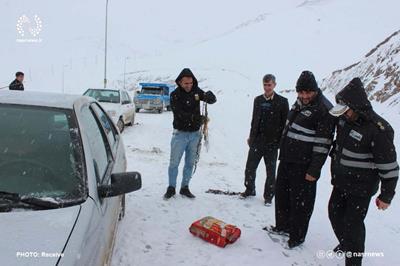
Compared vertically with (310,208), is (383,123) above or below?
above

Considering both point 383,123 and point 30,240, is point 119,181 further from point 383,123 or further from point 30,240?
point 383,123

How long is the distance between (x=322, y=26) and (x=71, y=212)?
2357 inches

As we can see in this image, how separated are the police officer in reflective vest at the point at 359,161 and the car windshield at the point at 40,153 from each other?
233cm

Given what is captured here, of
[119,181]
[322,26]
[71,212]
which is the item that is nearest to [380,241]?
[119,181]

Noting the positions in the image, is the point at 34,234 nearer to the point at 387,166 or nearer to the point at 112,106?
the point at 387,166

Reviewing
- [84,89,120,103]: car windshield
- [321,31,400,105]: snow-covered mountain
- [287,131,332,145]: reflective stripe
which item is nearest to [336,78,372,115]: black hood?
[287,131,332,145]: reflective stripe

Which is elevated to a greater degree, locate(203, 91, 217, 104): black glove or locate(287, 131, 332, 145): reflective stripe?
locate(203, 91, 217, 104): black glove

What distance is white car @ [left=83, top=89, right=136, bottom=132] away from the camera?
12.7 metres

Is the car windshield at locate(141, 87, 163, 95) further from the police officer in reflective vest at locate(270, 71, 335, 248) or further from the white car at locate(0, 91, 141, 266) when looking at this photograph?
the white car at locate(0, 91, 141, 266)

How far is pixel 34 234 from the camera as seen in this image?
2.08 meters

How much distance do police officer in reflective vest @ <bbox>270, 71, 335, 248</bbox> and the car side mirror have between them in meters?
2.09

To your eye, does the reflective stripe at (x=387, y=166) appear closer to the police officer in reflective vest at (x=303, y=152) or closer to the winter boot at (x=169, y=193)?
the police officer in reflective vest at (x=303, y=152)

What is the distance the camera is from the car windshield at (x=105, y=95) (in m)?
13.3

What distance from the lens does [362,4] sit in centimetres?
6341
